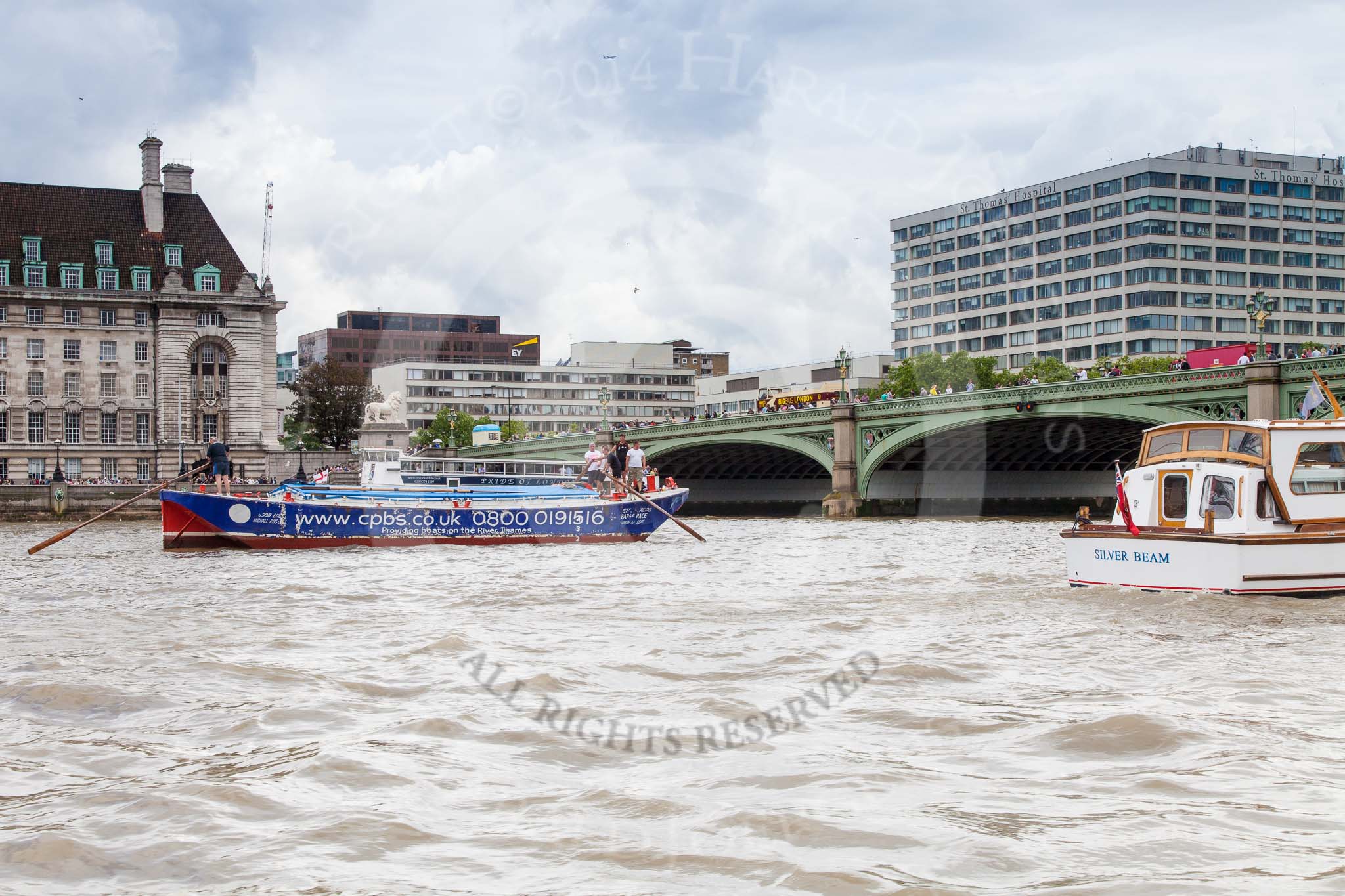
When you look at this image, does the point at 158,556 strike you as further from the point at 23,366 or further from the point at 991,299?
the point at 991,299

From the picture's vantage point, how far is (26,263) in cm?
7906

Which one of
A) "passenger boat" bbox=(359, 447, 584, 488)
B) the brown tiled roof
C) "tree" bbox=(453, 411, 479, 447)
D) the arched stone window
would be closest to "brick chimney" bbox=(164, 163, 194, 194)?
the brown tiled roof

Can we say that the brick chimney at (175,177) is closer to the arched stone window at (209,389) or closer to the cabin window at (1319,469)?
the arched stone window at (209,389)

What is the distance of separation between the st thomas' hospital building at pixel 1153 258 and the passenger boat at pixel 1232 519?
92168 millimetres

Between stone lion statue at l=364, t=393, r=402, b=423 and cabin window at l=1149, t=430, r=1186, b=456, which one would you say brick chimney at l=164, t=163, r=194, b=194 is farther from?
cabin window at l=1149, t=430, r=1186, b=456

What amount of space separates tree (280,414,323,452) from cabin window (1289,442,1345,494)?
7995 cm

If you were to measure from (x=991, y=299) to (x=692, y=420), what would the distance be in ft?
203

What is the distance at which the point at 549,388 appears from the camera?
400 feet

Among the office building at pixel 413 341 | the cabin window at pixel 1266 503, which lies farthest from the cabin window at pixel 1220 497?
the office building at pixel 413 341

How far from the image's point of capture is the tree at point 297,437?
92.8 metres

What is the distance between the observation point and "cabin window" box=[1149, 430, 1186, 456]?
19062 millimetres

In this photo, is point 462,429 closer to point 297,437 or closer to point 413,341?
point 297,437

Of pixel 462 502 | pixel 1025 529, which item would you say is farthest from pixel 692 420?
pixel 462 502

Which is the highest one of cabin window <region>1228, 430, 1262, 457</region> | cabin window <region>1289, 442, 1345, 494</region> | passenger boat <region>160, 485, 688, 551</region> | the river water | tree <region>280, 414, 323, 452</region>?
tree <region>280, 414, 323, 452</region>
